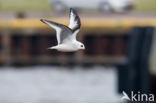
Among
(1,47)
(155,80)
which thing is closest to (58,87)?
(1,47)

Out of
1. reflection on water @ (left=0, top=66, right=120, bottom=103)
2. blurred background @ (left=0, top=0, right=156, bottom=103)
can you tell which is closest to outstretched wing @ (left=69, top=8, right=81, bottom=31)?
blurred background @ (left=0, top=0, right=156, bottom=103)

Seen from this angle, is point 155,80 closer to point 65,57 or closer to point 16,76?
point 65,57

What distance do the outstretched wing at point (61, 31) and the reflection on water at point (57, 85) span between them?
4.42 metres

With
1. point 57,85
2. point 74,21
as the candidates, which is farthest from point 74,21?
point 57,85

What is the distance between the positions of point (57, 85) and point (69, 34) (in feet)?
19.7

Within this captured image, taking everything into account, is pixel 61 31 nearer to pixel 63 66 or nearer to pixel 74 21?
pixel 74 21

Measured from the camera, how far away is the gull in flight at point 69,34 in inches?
19.0

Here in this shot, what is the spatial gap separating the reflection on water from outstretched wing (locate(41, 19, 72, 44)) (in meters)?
4.42

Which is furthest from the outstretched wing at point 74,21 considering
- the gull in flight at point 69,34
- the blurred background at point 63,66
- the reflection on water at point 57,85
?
the reflection on water at point 57,85

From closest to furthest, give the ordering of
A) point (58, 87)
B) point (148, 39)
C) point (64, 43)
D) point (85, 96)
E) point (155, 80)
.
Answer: point (64, 43)
point (148, 39)
point (155, 80)
point (85, 96)
point (58, 87)

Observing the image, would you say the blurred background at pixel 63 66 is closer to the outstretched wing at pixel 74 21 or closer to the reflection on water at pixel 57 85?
the reflection on water at pixel 57 85

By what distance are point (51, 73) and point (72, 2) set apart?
660 centimetres

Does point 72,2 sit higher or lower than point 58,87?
higher

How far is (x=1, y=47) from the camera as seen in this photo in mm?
5879
